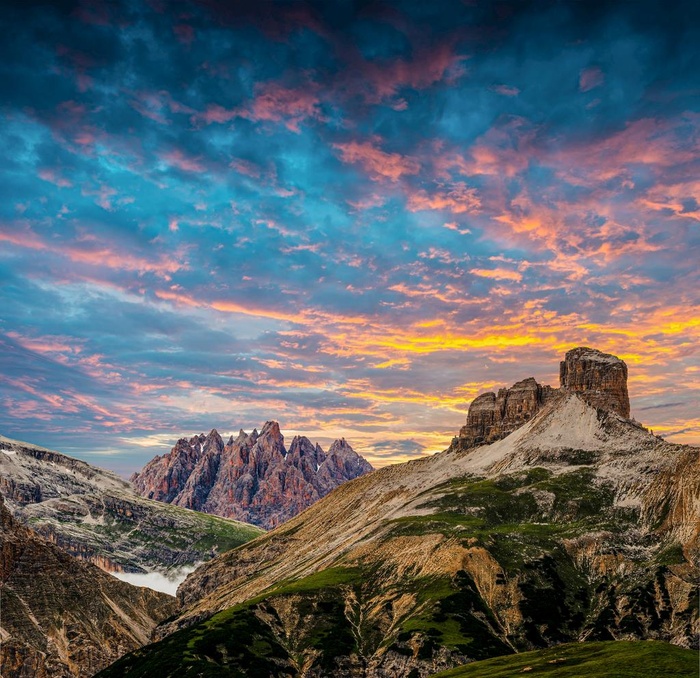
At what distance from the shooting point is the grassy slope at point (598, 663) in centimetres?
10319

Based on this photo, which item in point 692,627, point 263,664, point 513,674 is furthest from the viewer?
point 263,664

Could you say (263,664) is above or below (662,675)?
below

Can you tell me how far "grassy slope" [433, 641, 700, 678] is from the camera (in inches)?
4063

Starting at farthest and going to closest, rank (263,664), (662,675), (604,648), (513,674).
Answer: (263,664)
(604,648)
(513,674)
(662,675)

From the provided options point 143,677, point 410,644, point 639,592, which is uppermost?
point 639,592

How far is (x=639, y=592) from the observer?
196 meters

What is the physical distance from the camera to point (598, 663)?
11475 cm

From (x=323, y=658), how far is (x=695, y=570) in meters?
120

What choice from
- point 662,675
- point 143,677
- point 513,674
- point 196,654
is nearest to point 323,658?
point 196,654

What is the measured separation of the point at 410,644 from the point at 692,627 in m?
78.2

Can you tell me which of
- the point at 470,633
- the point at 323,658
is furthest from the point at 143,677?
the point at 470,633

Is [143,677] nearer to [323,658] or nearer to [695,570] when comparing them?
[323,658]

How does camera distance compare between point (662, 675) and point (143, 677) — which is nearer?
point (662, 675)

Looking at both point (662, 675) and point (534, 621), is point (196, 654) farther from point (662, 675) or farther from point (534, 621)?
point (662, 675)
